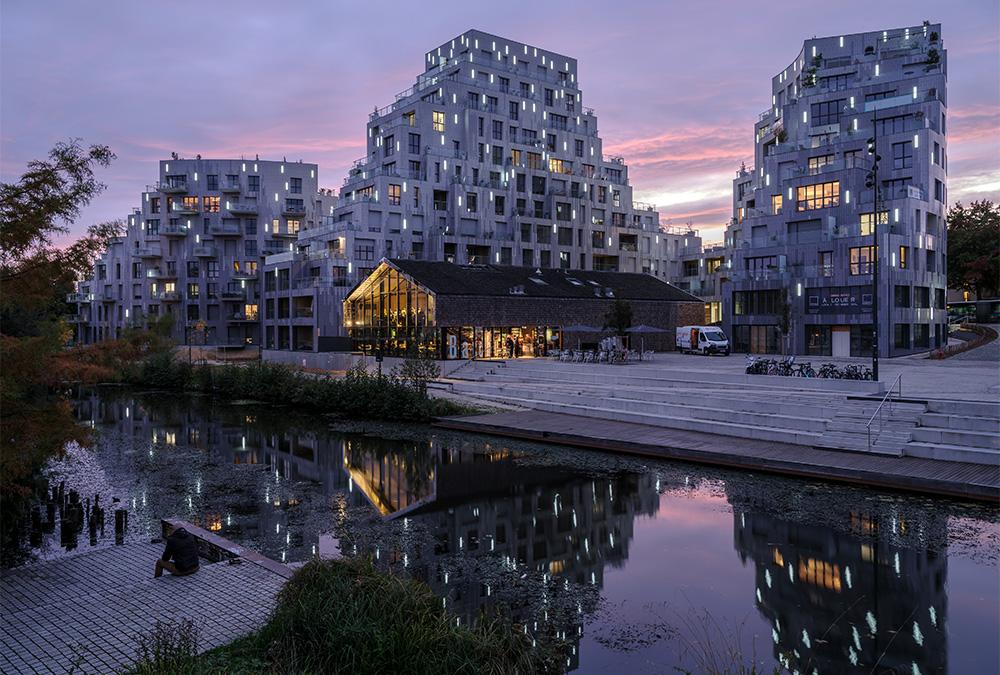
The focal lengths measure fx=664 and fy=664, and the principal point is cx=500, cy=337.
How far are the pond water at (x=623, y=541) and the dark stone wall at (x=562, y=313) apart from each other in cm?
2153

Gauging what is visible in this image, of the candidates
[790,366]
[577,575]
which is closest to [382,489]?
[577,575]

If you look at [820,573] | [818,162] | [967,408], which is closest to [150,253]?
[818,162]

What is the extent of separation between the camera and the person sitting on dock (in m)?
11.1

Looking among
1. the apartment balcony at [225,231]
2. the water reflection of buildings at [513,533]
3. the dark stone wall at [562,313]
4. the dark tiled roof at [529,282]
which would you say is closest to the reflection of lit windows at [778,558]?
the water reflection of buildings at [513,533]

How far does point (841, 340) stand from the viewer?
47.3 m

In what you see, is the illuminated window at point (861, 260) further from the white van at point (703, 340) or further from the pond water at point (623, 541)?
the pond water at point (623, 541)

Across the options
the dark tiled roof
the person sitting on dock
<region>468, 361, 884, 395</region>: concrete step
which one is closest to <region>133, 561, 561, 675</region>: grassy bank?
the person sitting on dock

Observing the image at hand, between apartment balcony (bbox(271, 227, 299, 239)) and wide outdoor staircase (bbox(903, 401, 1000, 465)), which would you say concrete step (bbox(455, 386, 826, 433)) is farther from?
apartment balcony (bbox(271, 227, 299, 239))

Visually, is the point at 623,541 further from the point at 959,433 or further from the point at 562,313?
the point at 562,313

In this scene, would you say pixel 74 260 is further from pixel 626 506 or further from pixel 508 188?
pixel 508 188

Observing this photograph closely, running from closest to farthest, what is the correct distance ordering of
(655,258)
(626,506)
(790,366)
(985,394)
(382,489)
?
(626,506)
(382,489)
(985,394)
(790,366)
(655,258)

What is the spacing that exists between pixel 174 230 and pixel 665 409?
72895 mm

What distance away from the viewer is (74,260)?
10.9m

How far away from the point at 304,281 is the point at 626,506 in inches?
2228
